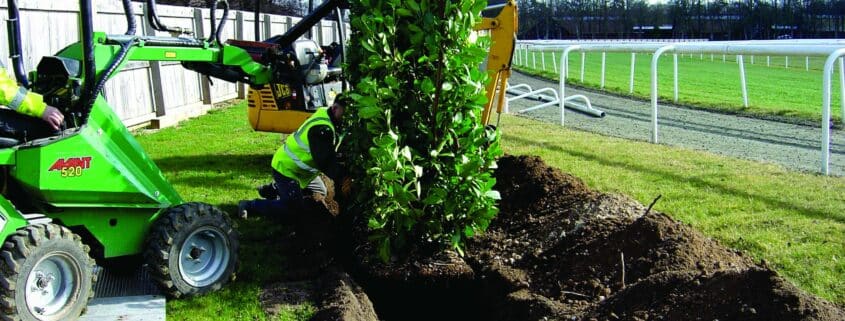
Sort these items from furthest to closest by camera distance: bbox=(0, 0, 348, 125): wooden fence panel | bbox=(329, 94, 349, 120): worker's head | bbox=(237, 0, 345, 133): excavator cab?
bbox=(0, 0, 348, 125): wooden fence panel, bbox=(237, 0, 345, 133): excavator cab, bbox=(329, 94, 349, 120): worker's head

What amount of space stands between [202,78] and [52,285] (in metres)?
12.7

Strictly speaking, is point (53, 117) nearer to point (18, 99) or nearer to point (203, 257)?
point (18, 99)

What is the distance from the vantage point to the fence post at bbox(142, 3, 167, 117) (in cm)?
1409

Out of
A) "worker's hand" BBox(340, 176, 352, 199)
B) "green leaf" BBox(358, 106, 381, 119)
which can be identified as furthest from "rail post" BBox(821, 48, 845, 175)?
"green leaf" BBox(358, 106, 381, 119)

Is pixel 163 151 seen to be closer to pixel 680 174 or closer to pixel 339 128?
pixel 339 128

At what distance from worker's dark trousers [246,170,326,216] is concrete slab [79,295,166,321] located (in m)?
2.28

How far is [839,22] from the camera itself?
5728 cm

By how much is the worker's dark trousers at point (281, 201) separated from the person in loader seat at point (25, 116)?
2808 millimetres

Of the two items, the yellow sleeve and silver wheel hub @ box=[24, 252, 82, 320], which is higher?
the yellow sleeve

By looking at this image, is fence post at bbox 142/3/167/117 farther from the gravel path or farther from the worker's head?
the worker's head

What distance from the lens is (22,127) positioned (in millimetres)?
4918

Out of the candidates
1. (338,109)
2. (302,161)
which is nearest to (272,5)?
(302,161)

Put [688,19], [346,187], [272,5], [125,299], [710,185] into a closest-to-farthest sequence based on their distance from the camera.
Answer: [125,299], [346,187], [710,185], [272,5], [688,19]

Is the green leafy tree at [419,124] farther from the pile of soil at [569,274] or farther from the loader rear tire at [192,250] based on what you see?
the loader rear tire at [192,250]
